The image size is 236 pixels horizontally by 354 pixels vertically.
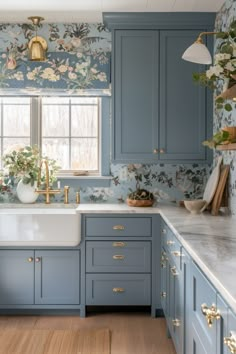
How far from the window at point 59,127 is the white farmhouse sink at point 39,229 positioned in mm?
803

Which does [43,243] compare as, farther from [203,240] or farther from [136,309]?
[203,240]

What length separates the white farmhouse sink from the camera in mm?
4070

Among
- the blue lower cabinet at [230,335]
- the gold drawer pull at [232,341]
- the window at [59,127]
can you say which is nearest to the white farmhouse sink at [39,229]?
the window at [59,127]

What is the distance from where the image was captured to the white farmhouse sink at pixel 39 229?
407 cm

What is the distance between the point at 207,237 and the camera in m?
2.72

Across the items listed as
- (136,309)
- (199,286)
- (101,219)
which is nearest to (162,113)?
(101,219)

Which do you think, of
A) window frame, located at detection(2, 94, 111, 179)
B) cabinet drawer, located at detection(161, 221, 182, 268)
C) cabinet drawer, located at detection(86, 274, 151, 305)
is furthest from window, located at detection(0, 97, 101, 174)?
cabinet drawer, located at detection(161, 221, 182, 268)

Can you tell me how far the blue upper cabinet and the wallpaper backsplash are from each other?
0.23m

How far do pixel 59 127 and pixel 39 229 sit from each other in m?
1.12

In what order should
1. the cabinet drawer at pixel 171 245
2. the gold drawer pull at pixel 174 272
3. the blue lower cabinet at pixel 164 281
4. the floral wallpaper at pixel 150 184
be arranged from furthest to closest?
the floral wallpaper at pixel 150 184, the blue lower cabinet at pixel 164 281, the gold drawer pull at pixel 174 272, the cabinet drawer at pixel 171 245

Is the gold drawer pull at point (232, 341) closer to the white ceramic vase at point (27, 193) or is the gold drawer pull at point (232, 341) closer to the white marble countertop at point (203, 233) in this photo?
the white marble countertop at point (203, 233)

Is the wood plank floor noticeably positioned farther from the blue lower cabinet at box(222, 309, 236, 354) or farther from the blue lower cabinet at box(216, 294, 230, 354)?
the blue lower cabinet at box(222, 309, 236, 354)

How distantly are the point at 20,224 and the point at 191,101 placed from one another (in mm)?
1729

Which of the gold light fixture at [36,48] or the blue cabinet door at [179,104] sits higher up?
the gold light fixture at [36,48]
